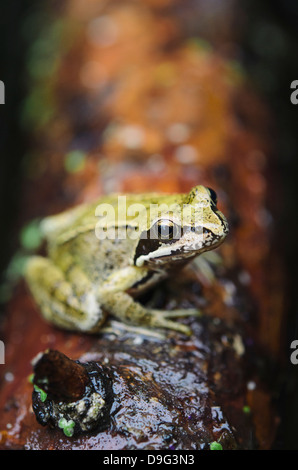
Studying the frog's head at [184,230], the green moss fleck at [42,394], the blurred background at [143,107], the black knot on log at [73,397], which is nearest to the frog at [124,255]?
the frog's head at [184,230]

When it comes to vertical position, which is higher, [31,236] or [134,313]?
[31,236]

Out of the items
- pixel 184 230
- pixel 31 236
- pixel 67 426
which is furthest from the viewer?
pixel 31 236

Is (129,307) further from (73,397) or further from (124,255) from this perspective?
(73,397)

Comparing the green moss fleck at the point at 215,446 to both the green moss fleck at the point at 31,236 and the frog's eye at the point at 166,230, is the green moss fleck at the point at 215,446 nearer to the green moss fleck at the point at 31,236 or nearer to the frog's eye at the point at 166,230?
the frog's eye at the point at 166,230

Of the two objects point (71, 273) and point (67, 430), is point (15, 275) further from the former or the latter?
point (67, 430)

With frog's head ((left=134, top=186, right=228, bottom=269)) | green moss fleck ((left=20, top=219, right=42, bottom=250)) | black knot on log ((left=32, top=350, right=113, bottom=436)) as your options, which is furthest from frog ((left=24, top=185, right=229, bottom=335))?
green moss fleck ((left=20, top=219, right=42, bottom=250))

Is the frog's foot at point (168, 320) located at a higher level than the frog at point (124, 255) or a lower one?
lower

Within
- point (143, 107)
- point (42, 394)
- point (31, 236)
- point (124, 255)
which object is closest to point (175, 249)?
point (124, 255)
